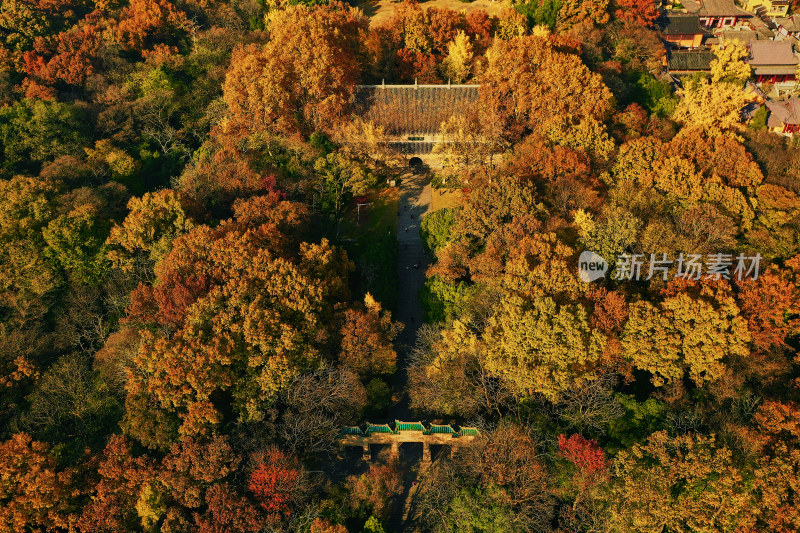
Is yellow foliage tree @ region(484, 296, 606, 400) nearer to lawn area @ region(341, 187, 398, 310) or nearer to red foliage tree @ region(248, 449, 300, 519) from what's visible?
lawn area @ region(341, 187, 398, 310)

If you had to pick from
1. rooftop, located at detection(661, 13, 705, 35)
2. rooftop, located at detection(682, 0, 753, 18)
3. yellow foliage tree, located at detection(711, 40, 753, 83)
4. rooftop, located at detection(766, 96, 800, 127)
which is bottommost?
rooftop, located at detection(766, 96, 800, 127)

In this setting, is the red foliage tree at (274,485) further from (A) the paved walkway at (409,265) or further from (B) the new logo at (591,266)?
(B) the new logo at (591,266)

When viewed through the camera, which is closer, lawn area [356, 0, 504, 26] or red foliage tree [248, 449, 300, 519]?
red foliage tree [248, 449, 300, 519]

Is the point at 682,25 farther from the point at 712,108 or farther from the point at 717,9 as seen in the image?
the point at 712,108

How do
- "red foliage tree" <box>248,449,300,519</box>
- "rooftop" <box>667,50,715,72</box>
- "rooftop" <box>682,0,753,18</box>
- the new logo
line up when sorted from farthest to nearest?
1. "rooftop" <box>682,0,753,18</box>
2. "rooftop" <box>667,50,715,72</box>
3. the new logo
4. "red foliage tree" <box>248,449,300,519</box>

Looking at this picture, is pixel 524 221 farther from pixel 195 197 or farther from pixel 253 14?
pixel 253 14

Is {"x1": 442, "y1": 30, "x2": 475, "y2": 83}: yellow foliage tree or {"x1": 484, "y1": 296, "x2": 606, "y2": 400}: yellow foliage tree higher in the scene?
{"x1": 442, "y1": 30, "x2": 475, "y2": 83}: yellow foliage tree

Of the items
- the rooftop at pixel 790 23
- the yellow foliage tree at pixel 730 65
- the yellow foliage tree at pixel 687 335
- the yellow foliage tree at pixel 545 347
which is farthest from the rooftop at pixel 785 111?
the yellow foliage tree at pixel 545 347

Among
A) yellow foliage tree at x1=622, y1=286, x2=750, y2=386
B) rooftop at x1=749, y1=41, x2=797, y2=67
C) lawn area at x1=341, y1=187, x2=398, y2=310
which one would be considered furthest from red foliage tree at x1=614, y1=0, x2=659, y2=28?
yellow foliage tree at x1=622, y1=286, x2=750, y2=386
